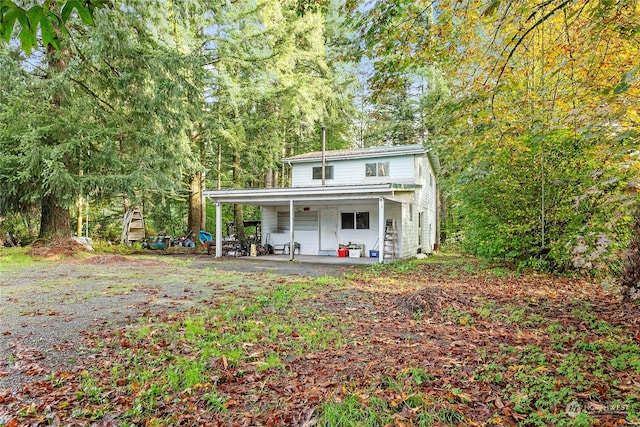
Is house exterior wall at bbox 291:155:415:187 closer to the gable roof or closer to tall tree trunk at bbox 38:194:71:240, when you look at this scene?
the gable roof

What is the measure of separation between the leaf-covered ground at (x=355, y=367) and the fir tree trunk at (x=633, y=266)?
1.13 ft

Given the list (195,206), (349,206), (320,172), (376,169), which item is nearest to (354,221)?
(349,206)

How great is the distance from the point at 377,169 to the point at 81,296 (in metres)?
11.2

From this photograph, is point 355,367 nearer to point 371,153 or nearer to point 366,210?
point 366,210

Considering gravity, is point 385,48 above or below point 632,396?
above

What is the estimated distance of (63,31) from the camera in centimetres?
180

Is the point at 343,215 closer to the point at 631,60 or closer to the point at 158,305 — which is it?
the point at 158,305

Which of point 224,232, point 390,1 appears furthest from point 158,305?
point 224,232

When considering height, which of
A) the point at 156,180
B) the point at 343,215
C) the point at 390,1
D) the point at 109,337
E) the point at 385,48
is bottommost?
the point at 109,337

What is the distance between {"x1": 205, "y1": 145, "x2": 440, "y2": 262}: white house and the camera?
13594 mm

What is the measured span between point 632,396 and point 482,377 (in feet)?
3.16

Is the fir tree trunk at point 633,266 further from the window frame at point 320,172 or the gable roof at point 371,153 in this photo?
the window frame at point 320,172

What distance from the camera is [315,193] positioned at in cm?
1201

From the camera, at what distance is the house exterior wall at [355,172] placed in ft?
47.0
